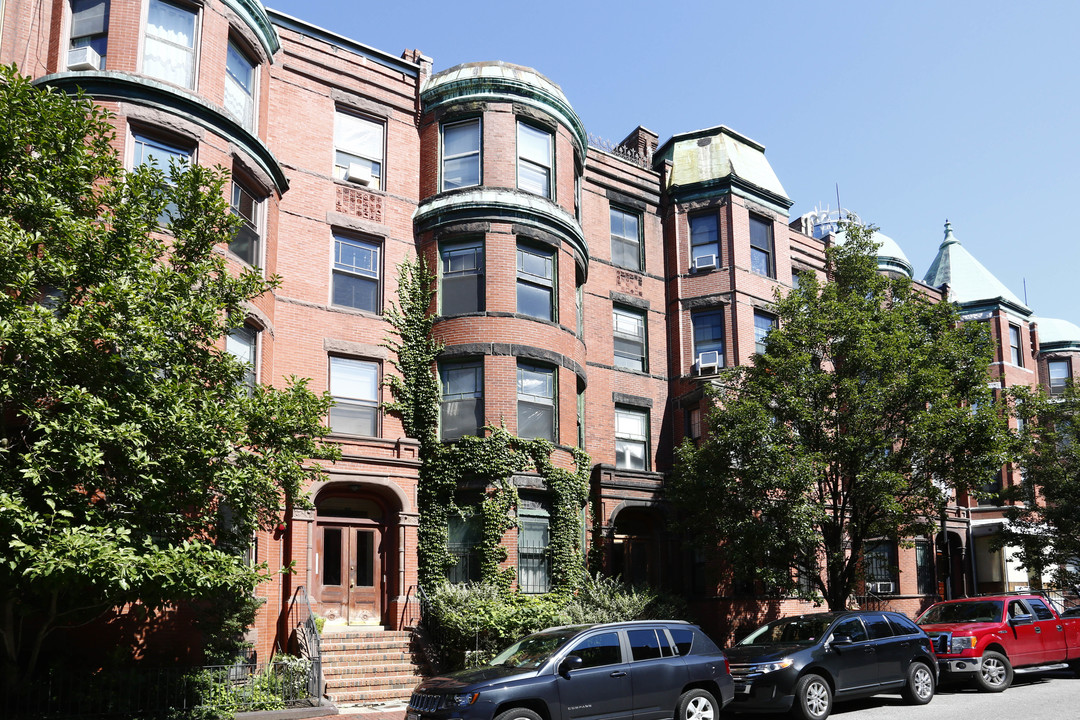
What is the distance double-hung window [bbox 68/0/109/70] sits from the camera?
1722 centimetres

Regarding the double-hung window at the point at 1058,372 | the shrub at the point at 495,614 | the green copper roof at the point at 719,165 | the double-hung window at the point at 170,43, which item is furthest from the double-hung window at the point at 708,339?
the double-hung window at the point at 1058,372

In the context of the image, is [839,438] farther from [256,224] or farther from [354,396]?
[256,224]

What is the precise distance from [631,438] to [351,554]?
9.30 metres

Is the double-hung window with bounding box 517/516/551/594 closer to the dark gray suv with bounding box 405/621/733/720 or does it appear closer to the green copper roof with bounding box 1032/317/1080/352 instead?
the dark gray suv with bounding box 405/621/733/720

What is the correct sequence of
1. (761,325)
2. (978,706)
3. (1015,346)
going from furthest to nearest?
(1015,346)
(761,325)
(978,706)

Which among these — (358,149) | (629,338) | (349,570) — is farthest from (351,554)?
(629,338)

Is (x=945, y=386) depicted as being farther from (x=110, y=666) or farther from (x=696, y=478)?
(x=110, y=666)

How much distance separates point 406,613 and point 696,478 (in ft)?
23.1

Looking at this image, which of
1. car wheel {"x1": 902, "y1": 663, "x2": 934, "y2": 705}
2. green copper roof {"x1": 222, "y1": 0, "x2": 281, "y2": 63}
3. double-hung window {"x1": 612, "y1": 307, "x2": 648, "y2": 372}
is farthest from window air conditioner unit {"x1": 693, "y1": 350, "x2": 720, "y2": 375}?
green copper roof {"x1": 222, "y1": 0, "x2": 281, "y2": 63}

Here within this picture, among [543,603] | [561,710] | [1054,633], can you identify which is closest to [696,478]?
[543,603]

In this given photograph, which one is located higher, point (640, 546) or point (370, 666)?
point (640, 546)

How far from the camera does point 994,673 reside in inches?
669

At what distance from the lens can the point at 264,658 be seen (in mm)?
16984

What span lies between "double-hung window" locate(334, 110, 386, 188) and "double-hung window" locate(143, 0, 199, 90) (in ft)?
15.5
